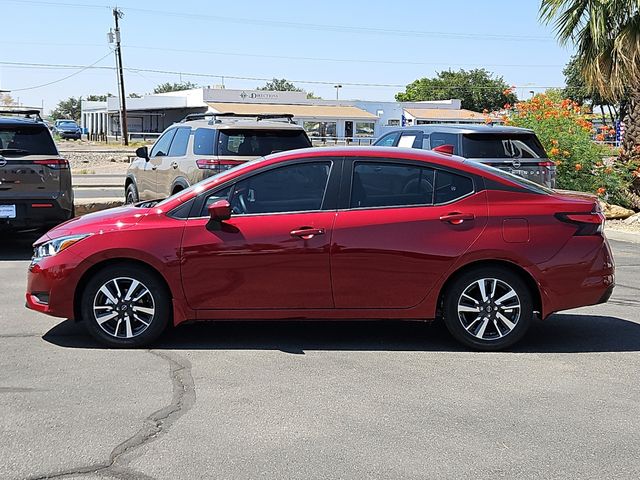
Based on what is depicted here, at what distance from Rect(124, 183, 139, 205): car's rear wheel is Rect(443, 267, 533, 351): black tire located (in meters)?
8.66

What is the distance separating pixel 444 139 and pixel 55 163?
6.04 meters

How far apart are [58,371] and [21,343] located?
930 millimetres

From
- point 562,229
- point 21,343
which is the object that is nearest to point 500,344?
point 562,229

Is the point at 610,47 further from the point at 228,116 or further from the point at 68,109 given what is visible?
the point at 68,109

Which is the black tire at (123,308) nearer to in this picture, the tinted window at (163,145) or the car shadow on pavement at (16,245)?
the car shadow on pavement at (16,245)

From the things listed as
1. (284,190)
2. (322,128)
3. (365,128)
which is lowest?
(284,190)

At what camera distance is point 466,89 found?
98.2 m

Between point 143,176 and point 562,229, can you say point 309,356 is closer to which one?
point 562,229

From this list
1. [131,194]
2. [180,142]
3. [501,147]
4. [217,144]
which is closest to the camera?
[217,144]

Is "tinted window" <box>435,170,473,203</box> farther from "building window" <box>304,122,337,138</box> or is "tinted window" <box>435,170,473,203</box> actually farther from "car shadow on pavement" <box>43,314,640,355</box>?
"building window" <box>304,122,337,138</box>

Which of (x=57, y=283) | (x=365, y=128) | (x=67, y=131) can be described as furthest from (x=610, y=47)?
(x=67, y=131)

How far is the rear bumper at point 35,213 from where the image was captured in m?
10.7

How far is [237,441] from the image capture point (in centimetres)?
473

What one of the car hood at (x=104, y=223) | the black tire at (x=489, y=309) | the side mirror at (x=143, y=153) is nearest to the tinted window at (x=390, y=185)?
the black tire at (x=489, y=309)
